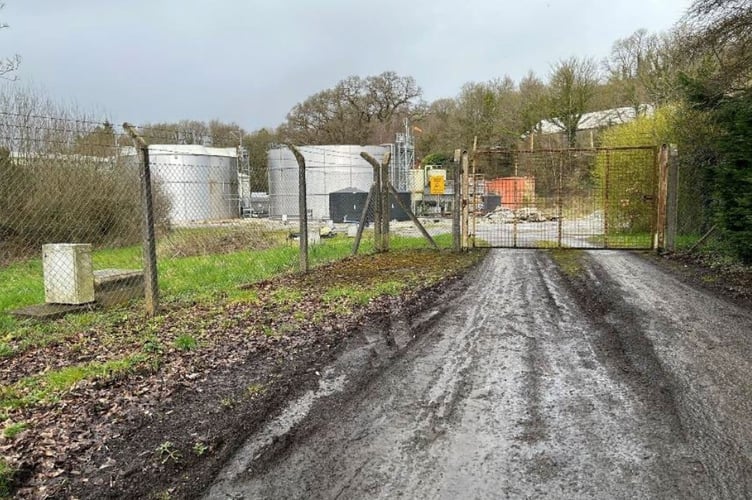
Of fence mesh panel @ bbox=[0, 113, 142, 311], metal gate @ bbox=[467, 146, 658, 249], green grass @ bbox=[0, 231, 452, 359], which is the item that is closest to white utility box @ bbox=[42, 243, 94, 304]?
green grass @ bbox=[0, 231, 452, 359]

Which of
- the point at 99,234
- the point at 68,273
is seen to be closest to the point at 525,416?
the point at 68,273

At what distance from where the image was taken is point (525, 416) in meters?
3.75

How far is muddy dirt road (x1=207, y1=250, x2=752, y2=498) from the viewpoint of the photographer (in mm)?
2951

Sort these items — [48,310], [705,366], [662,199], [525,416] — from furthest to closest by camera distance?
1. [662,199]
2. [48,310]
3. [705,366]
4. [525,416]

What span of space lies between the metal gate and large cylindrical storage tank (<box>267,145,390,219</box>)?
43.2ft

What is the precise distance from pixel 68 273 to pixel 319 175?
29.7 metres

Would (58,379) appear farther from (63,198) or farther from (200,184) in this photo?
(200,184)

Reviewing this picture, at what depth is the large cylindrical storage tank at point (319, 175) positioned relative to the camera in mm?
34375

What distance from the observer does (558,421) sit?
145 inches

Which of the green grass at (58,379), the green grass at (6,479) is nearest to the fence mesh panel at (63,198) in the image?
the green grass at (58,379)

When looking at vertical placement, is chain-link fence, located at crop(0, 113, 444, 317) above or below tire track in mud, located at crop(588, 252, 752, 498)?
above

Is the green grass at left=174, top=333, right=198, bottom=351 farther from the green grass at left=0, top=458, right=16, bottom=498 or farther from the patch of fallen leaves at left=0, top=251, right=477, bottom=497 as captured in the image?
the green grass at left=0, top=458, right=16, bottom=498

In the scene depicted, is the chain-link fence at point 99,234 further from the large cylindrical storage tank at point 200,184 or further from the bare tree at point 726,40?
the bare tree at point 726,40

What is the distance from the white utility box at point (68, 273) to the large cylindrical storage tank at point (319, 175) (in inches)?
1059
